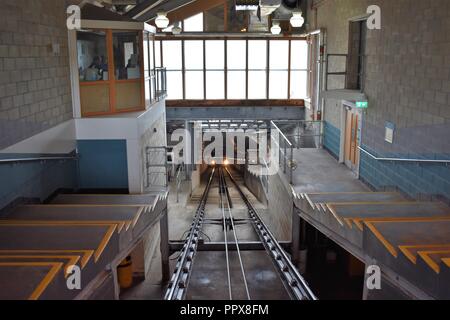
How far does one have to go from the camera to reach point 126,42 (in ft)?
32.6

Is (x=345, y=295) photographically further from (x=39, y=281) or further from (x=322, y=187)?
(x=39, y=281)

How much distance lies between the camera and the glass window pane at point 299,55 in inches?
723

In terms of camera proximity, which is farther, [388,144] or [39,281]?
[388,144]

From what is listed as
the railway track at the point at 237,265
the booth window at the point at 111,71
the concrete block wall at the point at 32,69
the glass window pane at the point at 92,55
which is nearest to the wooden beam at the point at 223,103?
the railway track at the point at 237,265

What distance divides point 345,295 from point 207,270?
249cm

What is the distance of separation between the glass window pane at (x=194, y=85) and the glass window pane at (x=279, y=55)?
2.95 metres

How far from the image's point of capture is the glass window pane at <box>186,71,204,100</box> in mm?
18812

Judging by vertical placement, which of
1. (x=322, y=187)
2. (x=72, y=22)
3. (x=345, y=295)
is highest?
(x=72, y=22)

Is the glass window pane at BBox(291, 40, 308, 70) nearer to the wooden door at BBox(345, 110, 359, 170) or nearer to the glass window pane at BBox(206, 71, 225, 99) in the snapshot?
the glass window pane at BBox(206, 71, 225, 99)

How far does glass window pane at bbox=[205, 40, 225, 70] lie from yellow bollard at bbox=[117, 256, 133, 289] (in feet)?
38.1

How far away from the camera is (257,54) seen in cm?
1864

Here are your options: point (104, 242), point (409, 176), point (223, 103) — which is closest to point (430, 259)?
point (104, 242)

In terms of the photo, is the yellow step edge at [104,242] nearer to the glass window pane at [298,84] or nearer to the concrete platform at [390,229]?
the concrete platform at [390,229]

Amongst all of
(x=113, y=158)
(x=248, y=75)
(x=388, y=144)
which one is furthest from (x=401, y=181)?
(x=248, y=75)
